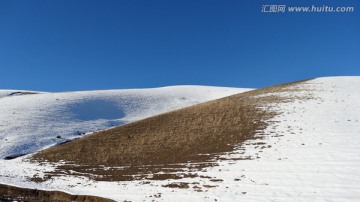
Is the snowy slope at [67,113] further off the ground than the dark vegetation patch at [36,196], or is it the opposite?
the snowy slope at [67,113]

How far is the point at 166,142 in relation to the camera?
25.5 metres

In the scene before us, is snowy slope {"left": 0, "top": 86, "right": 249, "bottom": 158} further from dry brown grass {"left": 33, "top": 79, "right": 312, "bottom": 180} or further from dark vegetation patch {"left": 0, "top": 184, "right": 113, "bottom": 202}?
dark vegetation patch {"left": 0, "top": 184, "right": 113, "bottom": 202}

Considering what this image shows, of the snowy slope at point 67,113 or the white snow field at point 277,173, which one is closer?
the white snow field at point 277,173

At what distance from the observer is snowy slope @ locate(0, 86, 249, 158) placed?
100 feet

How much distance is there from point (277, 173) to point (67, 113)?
31249 millimetres

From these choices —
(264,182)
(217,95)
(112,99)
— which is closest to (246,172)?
(264,182)

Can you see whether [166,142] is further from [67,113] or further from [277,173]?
[67,113]

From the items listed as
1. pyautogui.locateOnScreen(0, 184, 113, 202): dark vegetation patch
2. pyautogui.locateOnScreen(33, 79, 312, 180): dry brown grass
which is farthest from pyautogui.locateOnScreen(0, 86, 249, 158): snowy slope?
pyautogui.locateOnScreen(0, 184, 113, 202): dark vegetation patch

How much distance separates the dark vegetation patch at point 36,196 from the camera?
15.8 m

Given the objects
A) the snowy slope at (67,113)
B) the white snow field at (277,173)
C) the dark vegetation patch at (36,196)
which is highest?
the snowy slope at (67,113)

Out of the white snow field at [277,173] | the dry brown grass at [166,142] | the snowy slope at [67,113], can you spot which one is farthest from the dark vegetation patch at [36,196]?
the snowy slope at [67,113]

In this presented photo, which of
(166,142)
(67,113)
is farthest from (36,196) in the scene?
(67,113)

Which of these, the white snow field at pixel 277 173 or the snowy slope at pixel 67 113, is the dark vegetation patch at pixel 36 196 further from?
the snowy slope at pixel 67 113

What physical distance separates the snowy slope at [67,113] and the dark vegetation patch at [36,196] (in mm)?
10346
